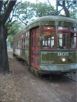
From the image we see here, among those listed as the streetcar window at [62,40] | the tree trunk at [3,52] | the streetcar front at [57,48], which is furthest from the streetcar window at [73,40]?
the tree trunk at [3,52]

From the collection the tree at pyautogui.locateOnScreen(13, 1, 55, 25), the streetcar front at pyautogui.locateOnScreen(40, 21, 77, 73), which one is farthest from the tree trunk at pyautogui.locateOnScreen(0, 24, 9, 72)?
the tree at pyautogui.locateOnScreen(13, 1, 55, 25)

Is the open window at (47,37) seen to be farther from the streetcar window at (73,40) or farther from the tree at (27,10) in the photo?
the tree at (27,10)

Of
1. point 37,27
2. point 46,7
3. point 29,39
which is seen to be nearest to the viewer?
point 37,27

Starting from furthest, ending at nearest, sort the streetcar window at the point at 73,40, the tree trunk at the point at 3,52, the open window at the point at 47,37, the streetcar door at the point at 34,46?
the tree trunk at the point at 3,52 < the streetcar door at the point at 34,46 < the streetcar window at the point at 73,40 < the open window at the point at 47,37

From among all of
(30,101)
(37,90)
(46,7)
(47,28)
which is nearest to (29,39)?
(47,28)

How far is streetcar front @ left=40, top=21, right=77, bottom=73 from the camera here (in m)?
12.9

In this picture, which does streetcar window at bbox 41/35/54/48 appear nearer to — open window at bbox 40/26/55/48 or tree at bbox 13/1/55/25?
open window at bbox 40/26/55/48

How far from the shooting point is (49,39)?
1311 cm

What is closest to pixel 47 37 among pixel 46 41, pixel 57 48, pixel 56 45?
pixel 46 41

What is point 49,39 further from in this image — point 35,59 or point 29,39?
point 29,39

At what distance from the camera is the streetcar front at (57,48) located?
12914mm

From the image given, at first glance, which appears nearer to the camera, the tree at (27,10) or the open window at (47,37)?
the open window at (47,37)

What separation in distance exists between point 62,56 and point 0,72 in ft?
11.9

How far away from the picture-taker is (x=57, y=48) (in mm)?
13000
